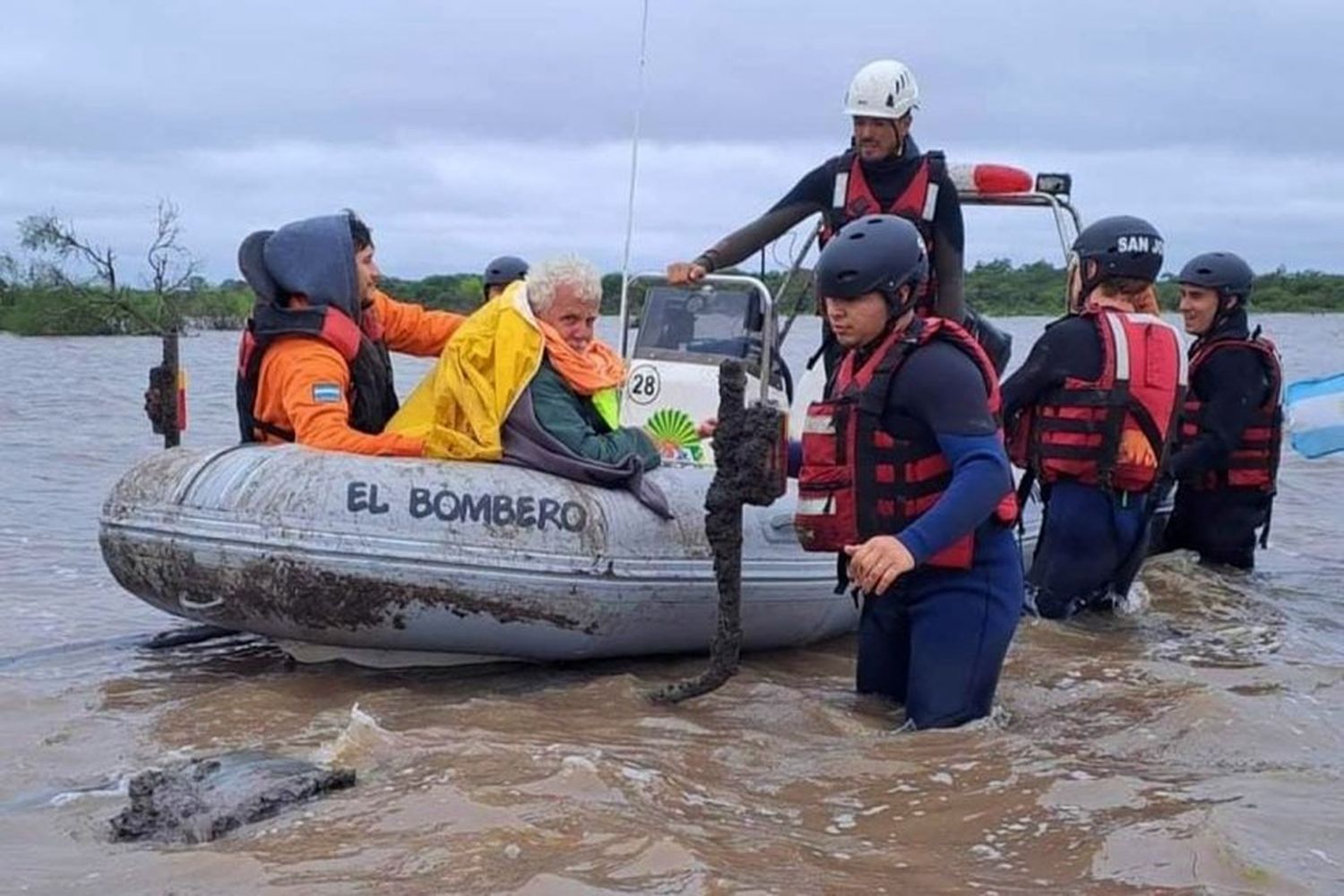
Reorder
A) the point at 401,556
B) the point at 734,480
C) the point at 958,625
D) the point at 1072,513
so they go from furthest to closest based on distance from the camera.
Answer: the point at 1072,513 → the point at 401,556 → the point at 734,480 → the point at 958,625

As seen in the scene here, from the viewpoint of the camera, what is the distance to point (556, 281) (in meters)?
5.15

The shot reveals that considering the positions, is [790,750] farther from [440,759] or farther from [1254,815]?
[1254,815]

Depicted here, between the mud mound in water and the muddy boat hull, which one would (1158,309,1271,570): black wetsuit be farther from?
the mud mound in water

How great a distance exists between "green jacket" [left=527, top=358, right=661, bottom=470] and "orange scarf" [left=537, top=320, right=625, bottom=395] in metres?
0.03

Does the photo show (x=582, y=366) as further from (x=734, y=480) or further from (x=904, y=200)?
(x=904, y=200)

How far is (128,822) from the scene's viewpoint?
139 inches

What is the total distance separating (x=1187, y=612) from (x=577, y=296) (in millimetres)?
3170

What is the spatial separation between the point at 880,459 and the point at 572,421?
1405mm

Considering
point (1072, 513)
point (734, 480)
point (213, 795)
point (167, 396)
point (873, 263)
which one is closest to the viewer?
point (213, 795)

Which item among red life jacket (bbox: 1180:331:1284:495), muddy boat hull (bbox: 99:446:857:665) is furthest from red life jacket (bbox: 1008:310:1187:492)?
red life jacket (bbox: 1180:331:1284:495)

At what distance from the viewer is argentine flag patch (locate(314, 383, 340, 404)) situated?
17.3 feet

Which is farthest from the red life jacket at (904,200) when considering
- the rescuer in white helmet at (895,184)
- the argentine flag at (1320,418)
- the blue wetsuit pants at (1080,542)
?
the argentine flag at (1320,418)

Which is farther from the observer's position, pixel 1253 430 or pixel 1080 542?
pixel 1253 430

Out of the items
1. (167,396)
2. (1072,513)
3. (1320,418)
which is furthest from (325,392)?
(1320,418)
